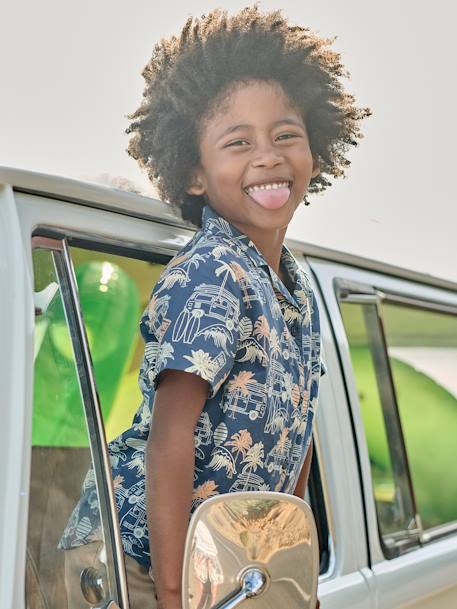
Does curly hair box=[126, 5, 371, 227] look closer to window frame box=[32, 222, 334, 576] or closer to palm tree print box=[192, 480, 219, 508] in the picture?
window frame box=[32, 222, 334, 576]

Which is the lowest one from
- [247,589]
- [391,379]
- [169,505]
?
[247,589]

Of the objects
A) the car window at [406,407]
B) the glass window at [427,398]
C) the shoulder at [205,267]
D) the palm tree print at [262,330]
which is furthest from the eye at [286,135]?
the glass window at [427,398]

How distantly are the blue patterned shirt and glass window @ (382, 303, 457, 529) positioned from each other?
131 cm

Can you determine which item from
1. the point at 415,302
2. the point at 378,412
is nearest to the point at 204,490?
the point at 378,412

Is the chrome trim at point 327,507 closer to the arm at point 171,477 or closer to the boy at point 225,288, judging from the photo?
the boy at point 225,288

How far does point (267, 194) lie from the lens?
2.29 metres

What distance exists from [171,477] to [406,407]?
6.43 feet

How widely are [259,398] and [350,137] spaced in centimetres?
88

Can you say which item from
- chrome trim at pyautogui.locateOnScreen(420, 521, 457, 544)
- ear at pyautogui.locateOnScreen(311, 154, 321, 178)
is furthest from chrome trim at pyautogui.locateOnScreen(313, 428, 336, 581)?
ear at pyautogui.locateOnScreen(311, 154, 321, 178)

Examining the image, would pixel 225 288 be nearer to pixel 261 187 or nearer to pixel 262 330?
pixel 262 330

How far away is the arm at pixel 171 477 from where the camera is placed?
6.15 feet

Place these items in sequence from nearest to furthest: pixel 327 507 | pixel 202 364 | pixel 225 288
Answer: pixel 202 364, pixel 225 288, pixel 327 507

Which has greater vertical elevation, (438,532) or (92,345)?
(92,345)

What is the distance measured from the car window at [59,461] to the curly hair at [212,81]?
0.61 meters
